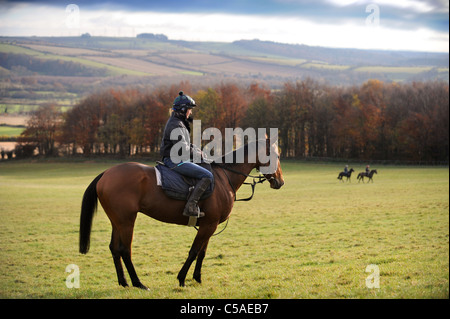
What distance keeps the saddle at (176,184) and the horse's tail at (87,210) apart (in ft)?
4.33

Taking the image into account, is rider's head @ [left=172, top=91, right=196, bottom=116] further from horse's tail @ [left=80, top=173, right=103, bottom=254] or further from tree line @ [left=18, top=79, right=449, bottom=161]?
tree line @ [left=18, top=79, right=449, bottom=161]

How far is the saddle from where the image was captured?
8.07 m

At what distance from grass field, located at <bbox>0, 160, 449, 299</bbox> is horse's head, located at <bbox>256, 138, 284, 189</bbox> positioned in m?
2.12

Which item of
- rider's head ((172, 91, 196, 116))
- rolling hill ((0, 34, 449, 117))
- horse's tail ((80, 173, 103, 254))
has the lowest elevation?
horse's tail ((80, 173, 103, 254))

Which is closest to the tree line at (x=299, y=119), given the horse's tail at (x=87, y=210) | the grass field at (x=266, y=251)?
the grass field at (x=266, y=251)

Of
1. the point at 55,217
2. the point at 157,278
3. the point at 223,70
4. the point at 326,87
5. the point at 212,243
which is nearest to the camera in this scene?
the point at 157,278

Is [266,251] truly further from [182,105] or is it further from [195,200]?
[182,105]

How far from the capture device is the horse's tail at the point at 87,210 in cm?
838

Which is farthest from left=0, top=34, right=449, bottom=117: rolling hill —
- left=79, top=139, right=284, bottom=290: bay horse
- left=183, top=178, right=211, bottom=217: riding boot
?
left=183, top=178, right=211, bottom=217: riding boot

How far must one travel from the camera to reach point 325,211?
2197 cm

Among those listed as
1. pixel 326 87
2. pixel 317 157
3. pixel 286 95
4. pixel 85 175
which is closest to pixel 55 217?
pixel 85 175

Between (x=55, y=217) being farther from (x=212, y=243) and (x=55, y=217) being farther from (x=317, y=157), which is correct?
(x=317, y=157)

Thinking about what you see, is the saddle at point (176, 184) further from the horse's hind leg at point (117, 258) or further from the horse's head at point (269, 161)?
the horse's head at point (269, 161)

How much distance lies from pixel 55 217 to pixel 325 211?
13.4 meters
